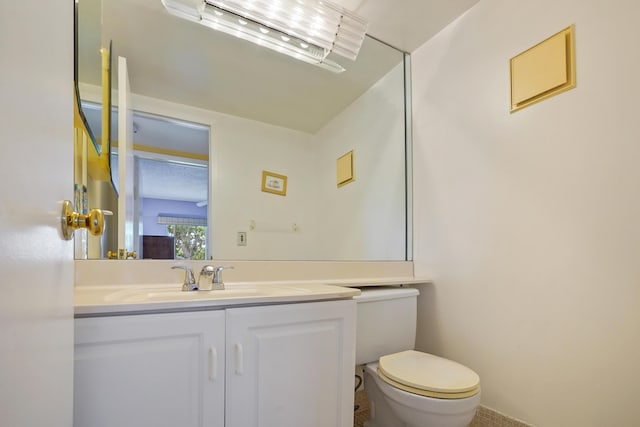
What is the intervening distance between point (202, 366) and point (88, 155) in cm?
89

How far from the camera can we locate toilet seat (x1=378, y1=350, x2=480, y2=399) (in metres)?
1.06

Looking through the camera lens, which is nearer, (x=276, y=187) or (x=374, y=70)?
(x=276, y=187)

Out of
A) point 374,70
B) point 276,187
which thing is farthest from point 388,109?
point 276,187

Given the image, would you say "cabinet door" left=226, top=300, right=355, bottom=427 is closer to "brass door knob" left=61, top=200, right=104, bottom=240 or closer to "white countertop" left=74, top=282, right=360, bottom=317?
"white countertop" left=74, top=282, right=360, bottom=317

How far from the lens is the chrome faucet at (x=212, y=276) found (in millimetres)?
1158

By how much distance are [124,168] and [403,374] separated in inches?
55.1

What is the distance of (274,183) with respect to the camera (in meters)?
1.66

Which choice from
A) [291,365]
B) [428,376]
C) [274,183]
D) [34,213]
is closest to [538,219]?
[428,376]

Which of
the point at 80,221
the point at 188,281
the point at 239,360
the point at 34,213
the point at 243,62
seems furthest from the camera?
the point at 243,62

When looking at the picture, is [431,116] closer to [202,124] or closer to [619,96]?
[619,96]

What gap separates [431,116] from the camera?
175 cm

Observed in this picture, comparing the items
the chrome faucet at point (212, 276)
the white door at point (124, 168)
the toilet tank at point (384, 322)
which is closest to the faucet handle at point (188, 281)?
the chrome faucet at point (212, 276)

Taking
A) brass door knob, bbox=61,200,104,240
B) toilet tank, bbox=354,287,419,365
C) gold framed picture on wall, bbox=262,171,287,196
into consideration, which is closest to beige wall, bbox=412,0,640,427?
toilet tank, bbox=354,287,419,365

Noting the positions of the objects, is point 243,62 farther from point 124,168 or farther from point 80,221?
point 80,221
